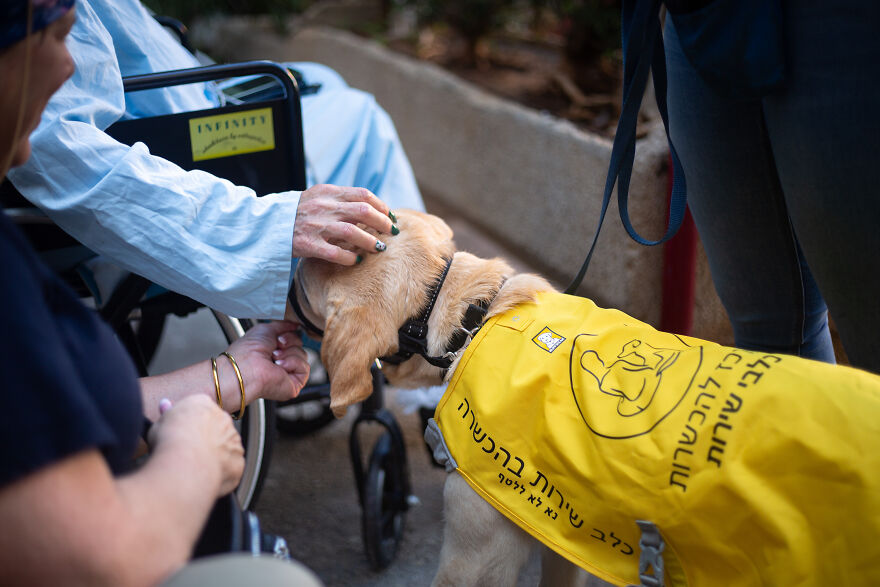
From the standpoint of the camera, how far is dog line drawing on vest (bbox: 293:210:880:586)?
126cm

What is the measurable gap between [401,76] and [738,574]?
15.4ft

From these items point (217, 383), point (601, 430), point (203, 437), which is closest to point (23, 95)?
point (203, 437)

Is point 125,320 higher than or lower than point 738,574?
lower

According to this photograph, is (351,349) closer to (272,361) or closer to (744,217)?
(272,361)

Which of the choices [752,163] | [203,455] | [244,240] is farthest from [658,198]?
[203,455]

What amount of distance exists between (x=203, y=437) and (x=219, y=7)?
24.7ft

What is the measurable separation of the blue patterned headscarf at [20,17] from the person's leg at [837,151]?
4.74 ft

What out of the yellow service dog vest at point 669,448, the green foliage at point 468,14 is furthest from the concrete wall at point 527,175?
the yellow service dog vest at point 669,448

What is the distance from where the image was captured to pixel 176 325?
150 inches

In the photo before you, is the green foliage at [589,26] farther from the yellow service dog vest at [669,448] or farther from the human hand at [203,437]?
the human hand at [203,437]

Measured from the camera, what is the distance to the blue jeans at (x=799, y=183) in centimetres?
145

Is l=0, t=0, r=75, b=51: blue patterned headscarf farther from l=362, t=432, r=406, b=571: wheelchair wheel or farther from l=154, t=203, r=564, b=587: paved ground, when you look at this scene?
l=154, t=203, r=564, b=587: paved ground

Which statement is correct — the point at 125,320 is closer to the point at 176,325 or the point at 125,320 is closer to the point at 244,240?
the point at 244,240

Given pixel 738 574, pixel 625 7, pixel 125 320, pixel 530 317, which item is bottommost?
pixel 125 320
